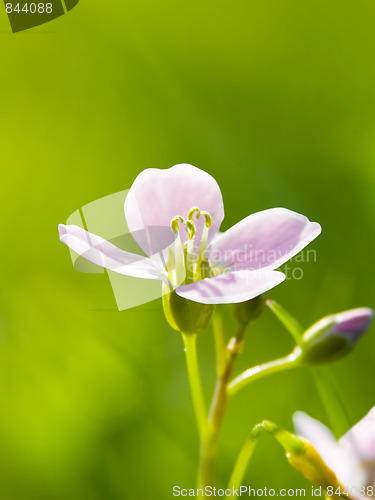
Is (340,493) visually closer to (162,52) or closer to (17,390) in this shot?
(17,390)

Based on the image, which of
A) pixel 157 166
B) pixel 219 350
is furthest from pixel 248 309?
pixel 157 166

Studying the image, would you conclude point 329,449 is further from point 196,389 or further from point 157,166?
point 157,166

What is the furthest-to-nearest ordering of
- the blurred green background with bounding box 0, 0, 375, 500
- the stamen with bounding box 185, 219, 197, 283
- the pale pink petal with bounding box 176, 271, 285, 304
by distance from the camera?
the blurred green background with bounding box 0, 0, 375, 500 < the stamen with bounding box 185, 219, 197, 283 < the pale pink petal with bounding box 176, 271, 285, 304

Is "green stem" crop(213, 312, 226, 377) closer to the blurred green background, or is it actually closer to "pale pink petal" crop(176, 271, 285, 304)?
"pale pink petal" crop(176, 271, 285, 304)

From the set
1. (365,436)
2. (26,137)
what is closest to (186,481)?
(365,436)

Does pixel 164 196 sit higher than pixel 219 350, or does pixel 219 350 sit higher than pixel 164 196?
pixel 164 196

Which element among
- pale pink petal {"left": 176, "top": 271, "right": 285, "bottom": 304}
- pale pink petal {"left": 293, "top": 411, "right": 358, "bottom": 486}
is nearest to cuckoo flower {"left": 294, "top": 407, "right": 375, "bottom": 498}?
pale pink petal {"left": 293, "top": 411, "right": 358, "bottom": 486}
